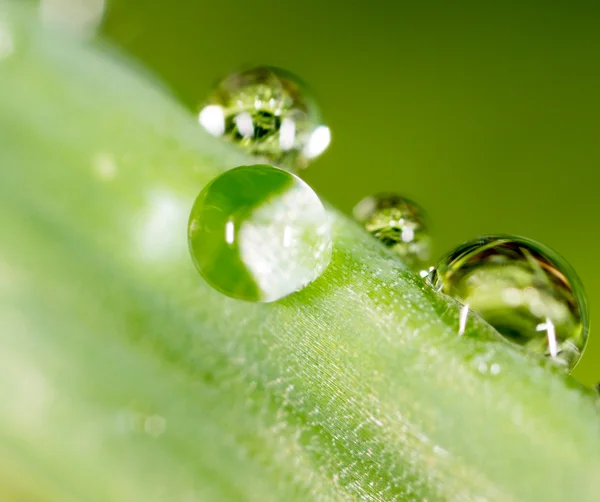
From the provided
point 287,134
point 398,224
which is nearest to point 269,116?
point 287,134

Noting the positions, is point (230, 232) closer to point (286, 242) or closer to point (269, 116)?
point (286, 242)

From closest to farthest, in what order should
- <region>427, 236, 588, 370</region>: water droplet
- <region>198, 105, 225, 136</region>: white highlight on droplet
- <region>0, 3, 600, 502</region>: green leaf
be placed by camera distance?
<region>0, 3, 600, 502</region>: green leaf, <region>427, 236, 588, 370</region>: water droplet, <region>198, 105, 225, 136</region>: white highlight on droplet

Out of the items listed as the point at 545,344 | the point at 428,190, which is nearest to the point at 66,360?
the point at 545,344

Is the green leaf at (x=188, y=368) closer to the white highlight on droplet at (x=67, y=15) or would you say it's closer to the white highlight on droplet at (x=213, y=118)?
the white highlight on droplet at (x=67, y=15)

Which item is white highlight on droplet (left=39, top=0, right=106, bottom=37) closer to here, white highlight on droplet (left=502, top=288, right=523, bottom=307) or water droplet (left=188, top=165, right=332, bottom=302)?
water droplet (left=188, top=165, right=332, bottom=302)

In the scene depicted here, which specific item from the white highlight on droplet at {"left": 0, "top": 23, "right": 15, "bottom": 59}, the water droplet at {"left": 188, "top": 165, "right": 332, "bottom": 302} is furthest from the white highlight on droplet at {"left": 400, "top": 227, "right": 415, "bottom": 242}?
the white highlight on droplet at {"left": 0, "top": 23, "right": 15, "bottom": 59}

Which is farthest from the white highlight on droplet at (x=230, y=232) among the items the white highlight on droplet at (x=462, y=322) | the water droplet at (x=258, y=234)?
the white highlight on droplet at (x=462, y=322)

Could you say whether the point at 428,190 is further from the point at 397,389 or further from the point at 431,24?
the point at 397,389
